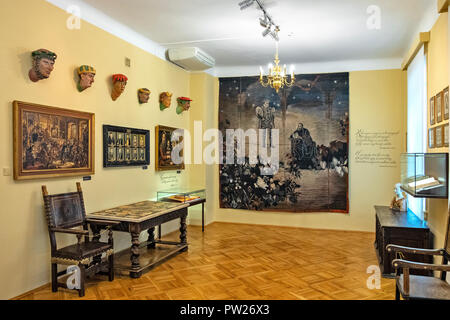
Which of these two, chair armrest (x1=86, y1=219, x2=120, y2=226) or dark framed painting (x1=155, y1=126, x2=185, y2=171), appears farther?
dark framed painting (x1=155, y1=126, x2=185, y2=171)

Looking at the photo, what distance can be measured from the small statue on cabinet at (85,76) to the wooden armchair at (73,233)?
1186 millimetres

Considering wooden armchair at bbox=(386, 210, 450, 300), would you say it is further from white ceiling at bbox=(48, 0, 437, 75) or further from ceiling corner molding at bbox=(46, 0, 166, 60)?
ceiling corner molding at bbox=(46, 0, 166, 60)

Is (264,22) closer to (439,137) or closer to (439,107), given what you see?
(439,107)

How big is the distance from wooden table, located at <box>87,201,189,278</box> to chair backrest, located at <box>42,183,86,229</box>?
23 cm

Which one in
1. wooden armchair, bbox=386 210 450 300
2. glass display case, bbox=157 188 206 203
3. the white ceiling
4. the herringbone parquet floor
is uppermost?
the white ceiling

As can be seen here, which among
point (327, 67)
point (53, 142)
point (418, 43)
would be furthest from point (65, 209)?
point (327, 67)

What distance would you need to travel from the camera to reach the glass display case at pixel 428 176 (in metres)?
3.51

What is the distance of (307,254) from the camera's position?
515 centimetres

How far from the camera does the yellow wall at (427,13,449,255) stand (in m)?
3.63

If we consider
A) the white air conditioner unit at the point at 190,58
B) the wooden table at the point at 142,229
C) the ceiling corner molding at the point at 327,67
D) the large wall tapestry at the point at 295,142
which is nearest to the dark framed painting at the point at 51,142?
the wooden table at the point at 142,229

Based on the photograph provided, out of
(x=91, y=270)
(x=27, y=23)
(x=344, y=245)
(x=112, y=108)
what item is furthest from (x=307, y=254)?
(x=27, y=23)

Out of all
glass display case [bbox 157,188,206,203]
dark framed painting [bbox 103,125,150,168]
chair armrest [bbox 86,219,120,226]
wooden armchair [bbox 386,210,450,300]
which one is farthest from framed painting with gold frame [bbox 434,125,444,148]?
dark framed painting [bbox 103,125,150,168]

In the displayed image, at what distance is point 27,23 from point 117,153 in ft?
6.43

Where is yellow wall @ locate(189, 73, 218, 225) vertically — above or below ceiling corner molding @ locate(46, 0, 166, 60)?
below
